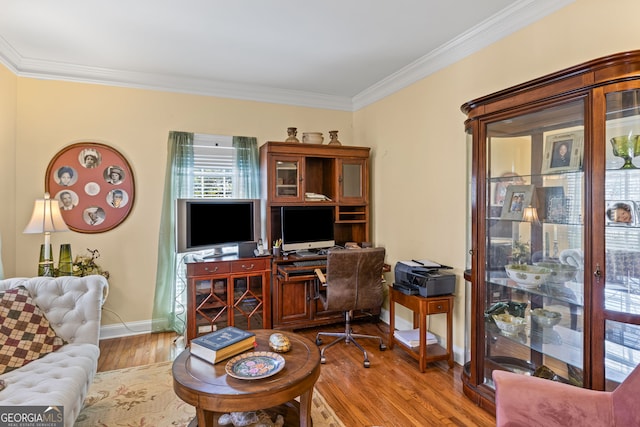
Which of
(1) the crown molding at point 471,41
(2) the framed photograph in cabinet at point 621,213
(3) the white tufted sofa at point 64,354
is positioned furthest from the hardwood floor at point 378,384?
(1) the crown molding at point 471,41

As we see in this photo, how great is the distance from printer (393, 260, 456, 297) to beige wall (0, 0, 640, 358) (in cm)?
16

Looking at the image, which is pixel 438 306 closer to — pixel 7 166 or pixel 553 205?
pixel 553 205

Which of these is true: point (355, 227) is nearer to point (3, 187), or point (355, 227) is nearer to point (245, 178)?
point (245, 178)

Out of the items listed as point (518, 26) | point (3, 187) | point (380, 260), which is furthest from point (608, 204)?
point (3, 187)

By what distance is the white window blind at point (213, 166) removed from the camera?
3.77 metres

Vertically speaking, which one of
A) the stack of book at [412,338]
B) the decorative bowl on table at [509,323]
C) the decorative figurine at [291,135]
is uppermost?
the decorative figurine at [291,135]

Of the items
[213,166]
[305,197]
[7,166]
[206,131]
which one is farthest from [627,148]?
[7,166]

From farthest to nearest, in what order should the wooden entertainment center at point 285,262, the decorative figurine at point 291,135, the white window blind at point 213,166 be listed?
the decorative figurine at point 291,135, the white window blind at point 213,166, the wooden entertainment center at point 285,262

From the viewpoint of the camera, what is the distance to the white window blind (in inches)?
148

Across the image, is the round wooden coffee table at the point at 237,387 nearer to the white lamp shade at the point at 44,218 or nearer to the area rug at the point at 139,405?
the area rug at the point at 139,405

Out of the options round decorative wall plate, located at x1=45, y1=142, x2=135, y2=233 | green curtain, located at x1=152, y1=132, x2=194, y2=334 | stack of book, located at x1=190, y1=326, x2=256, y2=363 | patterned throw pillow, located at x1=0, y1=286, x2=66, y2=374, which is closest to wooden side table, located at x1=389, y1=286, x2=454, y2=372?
stack of book, located at x1=190, y1=326, x2=256, y2=363

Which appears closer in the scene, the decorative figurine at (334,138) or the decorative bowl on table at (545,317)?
the decorative bowl on table at (545,317)

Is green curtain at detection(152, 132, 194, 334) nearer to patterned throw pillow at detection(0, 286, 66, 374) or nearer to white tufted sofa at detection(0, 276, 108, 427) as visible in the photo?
white tufted sofa at detection(0, 276, 108, 427)

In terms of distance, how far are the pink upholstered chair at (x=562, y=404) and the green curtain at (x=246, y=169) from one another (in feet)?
10.1
